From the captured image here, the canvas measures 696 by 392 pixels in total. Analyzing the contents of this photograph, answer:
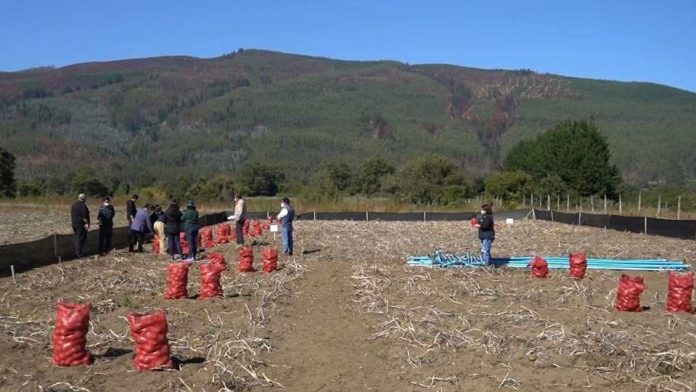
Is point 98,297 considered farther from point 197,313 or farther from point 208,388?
point 208,388

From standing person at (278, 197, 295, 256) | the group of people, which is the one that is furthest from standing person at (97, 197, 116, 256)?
standing person at (278, 197, 295, 256)

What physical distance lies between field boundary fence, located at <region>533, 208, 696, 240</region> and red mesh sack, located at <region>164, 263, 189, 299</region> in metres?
21.2

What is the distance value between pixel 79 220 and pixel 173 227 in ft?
8.04

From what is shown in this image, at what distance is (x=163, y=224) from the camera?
72.1 feet

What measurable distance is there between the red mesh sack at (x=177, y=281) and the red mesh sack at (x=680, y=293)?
28.3 feet

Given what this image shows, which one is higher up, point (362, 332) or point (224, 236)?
point (362, 332)

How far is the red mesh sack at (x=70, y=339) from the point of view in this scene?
29.8 ft

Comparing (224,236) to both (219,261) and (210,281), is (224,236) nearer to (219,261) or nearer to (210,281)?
(219,261)

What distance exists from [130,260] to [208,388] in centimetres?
1262

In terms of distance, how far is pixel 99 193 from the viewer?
10206cm

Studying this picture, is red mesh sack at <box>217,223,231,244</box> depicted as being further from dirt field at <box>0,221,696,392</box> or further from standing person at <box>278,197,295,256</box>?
dirt field at <box>0,221,696,392</box>

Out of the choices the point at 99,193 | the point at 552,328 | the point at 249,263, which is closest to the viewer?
the point at 552,328

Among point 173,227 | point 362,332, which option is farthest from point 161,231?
point 362,332

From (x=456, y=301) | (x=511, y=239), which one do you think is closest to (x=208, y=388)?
(x=456, y=301)
